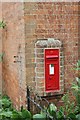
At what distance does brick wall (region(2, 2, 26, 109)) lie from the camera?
4250mm

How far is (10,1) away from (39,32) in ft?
3.19

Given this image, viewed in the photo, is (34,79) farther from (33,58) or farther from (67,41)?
(67,41)

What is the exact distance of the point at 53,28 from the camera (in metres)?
4.16

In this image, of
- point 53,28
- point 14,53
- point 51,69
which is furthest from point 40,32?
point 14,53

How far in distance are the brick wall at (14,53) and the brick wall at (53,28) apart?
0.40ft

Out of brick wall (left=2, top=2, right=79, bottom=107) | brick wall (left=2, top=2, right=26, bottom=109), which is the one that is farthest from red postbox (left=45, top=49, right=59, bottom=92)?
brick wall (left=2, top=2, right=26, bottom=109)

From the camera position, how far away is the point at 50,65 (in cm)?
412

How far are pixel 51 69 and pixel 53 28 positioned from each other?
0.62 m

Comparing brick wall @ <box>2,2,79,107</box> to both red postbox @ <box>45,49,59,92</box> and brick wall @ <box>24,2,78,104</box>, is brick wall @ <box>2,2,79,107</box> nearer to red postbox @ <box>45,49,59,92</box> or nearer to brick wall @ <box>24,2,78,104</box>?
brick wall @ <box>24,2,78,104</box>

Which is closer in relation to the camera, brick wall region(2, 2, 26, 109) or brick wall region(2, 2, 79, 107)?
brick wall region(2, 2, 79, 107)

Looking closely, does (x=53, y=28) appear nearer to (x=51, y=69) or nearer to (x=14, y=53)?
(x=51, y=69)

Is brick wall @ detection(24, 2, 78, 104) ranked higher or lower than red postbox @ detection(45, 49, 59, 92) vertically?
higher

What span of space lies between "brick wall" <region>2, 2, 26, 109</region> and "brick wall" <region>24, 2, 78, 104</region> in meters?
0.12

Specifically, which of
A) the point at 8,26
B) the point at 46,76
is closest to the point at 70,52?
the point at 46,76
